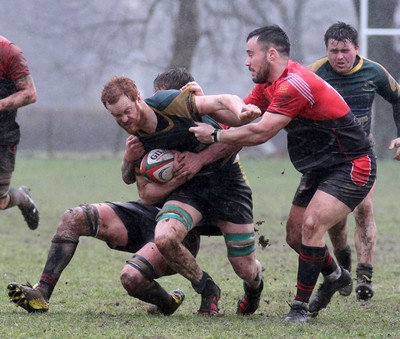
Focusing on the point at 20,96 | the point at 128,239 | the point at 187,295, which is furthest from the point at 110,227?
the point at 20,96

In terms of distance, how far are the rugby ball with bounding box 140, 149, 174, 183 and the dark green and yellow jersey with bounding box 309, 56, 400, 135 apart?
1.86 meters

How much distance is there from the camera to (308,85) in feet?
19.8

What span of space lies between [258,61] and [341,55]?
4.82 feet

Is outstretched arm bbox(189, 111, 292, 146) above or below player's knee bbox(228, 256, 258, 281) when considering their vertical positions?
above

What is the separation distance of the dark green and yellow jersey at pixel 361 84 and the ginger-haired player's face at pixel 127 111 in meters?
2.02

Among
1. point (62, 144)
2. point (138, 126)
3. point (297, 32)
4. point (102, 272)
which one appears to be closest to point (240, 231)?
point (138, 126)

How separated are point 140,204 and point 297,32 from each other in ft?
61.1

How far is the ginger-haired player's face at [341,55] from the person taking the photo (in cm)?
742

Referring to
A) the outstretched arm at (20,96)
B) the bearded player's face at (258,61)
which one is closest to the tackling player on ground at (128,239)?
the bearded player's face at (258,61)

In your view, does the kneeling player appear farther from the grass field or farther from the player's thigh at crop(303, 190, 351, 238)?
the player's thigh at crop(303, 190, 351, 238)

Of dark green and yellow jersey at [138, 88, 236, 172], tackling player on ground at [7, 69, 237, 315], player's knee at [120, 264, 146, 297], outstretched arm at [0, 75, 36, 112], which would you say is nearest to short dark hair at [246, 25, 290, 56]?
dark green and yellow jersey at [138, 88, 236, 172]

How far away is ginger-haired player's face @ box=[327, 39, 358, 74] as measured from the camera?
292 inches

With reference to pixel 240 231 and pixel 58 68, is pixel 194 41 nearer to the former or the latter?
pixel 58 68

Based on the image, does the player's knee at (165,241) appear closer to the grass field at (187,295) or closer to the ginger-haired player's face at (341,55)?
the grass field at (187,295)
